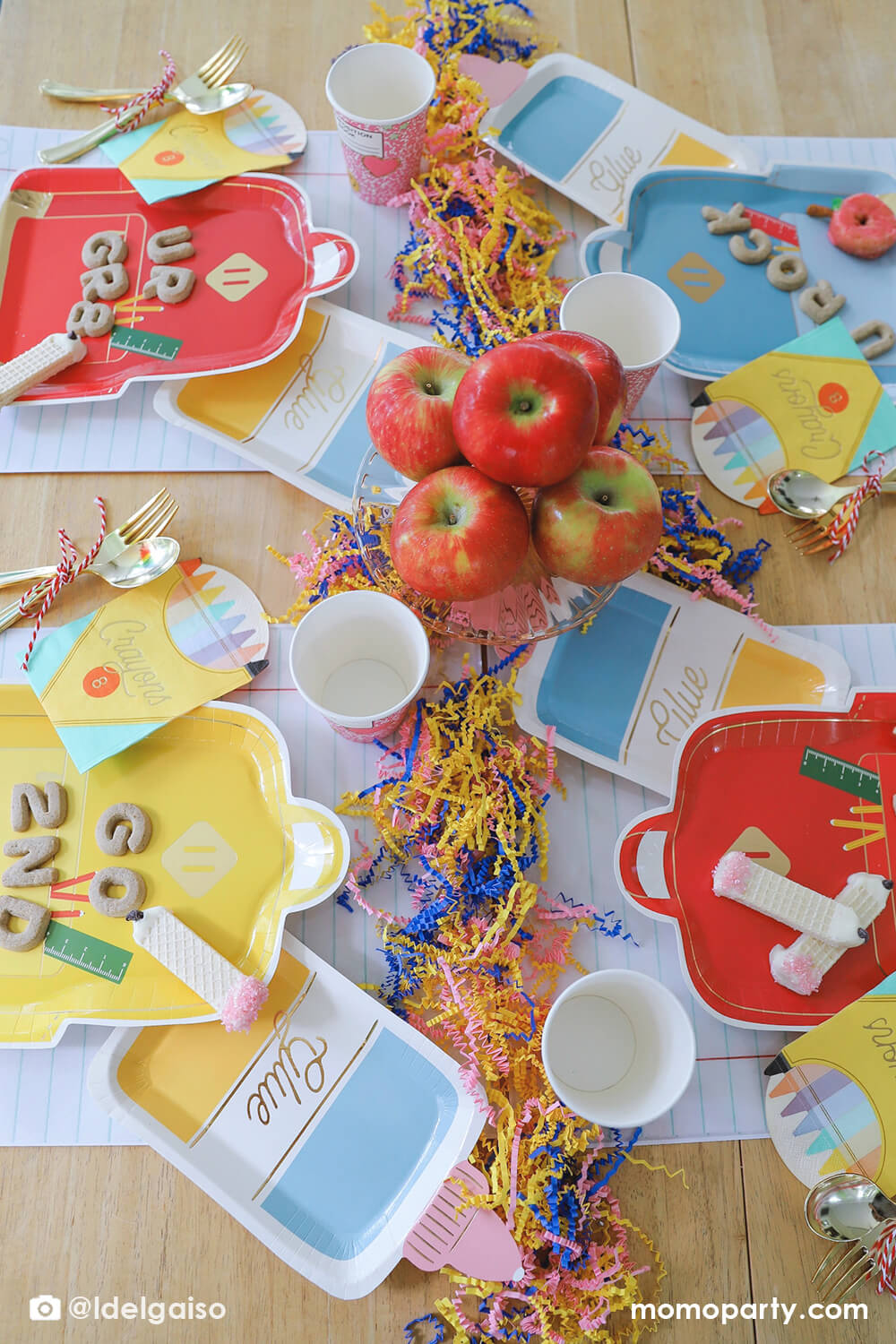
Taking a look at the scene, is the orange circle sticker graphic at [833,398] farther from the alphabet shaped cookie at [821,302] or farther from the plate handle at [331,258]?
the plate handle at [331,258]

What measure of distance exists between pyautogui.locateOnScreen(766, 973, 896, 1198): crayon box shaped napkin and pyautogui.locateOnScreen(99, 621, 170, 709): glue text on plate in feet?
2.27

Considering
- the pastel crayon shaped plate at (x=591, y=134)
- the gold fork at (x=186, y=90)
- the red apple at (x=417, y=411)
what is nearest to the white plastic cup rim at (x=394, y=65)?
the pastel crayon shaped plate at (x=591, y=134)

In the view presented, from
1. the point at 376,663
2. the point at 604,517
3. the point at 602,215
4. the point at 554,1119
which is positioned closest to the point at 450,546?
the point at 604,517

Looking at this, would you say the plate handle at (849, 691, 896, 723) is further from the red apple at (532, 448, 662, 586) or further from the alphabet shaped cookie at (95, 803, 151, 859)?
the alphabet shaped cookie at (95, 803, 151, 859)

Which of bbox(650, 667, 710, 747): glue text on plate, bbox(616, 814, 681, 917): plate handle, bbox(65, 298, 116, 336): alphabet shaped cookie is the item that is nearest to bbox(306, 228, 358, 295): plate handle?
bbox(65, 298, 116, 336): alphabet shaped cookie

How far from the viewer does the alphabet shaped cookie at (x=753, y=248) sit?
1089mm

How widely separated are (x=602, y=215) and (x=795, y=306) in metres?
0.27

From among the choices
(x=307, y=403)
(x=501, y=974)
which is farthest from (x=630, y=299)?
(x=501, y=974)

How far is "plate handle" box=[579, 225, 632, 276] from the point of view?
1.07 meters

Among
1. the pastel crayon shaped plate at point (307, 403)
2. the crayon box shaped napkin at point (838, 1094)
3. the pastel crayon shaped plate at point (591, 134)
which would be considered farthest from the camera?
the pastel crayon shaped plate at point (591, 134)

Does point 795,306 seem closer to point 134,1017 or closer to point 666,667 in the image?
point 666,667

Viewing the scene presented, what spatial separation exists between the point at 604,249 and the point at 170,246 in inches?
20.9

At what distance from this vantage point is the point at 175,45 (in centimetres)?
120

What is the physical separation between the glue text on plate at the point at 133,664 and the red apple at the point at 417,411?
1.13 ft
